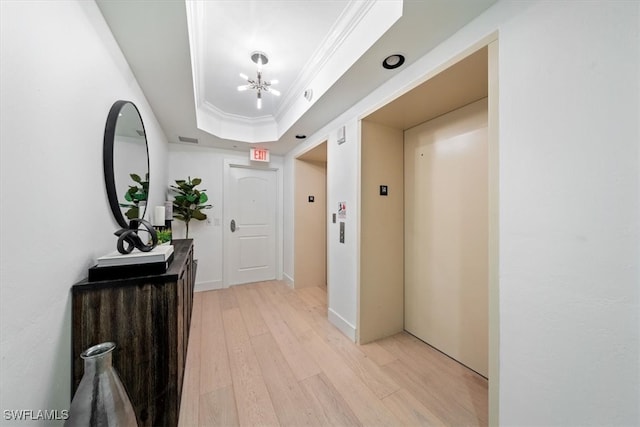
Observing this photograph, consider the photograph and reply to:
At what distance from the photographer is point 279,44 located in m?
1.82

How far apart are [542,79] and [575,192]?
0.51 meters

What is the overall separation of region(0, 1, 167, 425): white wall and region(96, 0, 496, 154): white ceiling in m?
0.33

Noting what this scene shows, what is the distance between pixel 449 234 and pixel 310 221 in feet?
7.21

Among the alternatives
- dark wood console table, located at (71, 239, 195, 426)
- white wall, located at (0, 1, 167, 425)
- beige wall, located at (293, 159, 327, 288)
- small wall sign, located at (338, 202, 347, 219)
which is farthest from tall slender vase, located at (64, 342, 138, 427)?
beige wall, located at (293, 159, 327, 288)

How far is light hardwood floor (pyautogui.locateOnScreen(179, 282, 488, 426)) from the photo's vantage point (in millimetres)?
1350

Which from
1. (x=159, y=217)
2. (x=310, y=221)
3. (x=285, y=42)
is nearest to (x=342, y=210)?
(x=310, y=221)

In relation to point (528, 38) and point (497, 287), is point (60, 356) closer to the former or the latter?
point (497, 287)

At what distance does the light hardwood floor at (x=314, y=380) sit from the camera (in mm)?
1350

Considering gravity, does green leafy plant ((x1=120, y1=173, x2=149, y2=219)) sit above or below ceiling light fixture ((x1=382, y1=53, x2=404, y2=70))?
below

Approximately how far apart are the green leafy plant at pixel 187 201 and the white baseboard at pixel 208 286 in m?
0.80

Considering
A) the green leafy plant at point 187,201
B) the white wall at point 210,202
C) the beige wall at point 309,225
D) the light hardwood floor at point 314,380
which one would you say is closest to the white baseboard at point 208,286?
the white wall at point 210,202

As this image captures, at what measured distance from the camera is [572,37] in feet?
2.89

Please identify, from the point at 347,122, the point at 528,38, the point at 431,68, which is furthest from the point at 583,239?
the point at 347,122

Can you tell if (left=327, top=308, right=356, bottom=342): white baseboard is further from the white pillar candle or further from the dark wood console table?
the white pillar candle
